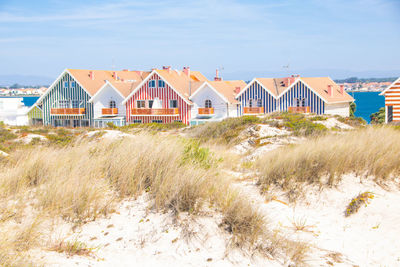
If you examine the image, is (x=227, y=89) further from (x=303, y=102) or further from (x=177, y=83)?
(x=303, y=102)

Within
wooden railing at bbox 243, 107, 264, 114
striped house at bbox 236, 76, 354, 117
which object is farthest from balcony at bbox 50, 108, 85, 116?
wooden railing at bbox 243, 107, 264, 114

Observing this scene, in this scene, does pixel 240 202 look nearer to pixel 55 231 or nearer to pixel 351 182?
pixel 55 231

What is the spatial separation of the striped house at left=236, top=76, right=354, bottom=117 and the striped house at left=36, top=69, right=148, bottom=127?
14106mm

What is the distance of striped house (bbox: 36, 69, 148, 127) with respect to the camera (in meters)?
49.8

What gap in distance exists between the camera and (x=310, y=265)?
557 cm

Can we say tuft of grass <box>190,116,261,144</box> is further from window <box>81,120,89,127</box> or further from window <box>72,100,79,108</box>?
window <box>72,100,79,108</box>

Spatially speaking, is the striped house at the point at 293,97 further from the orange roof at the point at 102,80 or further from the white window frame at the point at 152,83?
the orange roof at the point at 102,80

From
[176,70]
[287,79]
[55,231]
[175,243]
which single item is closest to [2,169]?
[55,231]

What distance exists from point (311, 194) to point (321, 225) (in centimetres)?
110

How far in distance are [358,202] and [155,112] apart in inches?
1551

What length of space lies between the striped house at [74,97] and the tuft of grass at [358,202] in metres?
42.0

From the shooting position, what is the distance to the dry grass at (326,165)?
28.5ft

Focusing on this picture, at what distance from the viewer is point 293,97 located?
4369cm

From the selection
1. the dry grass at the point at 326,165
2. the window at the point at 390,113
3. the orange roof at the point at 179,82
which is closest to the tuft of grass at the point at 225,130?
the dry grass at the point at 326,165
